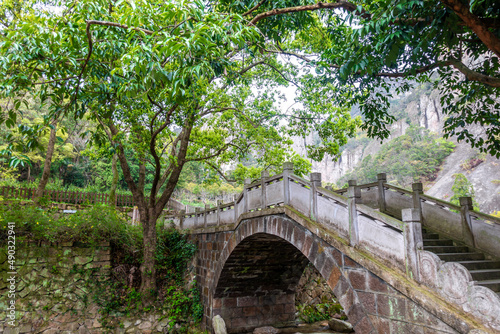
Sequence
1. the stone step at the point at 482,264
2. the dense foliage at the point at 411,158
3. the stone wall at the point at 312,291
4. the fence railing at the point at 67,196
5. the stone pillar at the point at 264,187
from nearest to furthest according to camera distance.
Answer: the stone step at the point at 482,264
the stone pillar at the point at 264,187
the stone wall at the point at 312,291
the fence railing at the point at 67,196
the dense foliage at the point at 411,158

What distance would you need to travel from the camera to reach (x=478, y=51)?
597cm

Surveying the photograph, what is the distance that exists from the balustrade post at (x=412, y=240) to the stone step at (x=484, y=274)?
144cm

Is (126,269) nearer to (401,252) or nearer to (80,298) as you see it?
(80,298)

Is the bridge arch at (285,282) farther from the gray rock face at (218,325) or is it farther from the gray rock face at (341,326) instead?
the gray rock face at (341,326)

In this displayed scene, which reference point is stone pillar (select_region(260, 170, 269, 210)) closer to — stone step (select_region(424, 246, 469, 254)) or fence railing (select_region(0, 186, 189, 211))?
stone step (select_region(424, 246, 469, 254))

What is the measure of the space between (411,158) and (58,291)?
38.1 metres

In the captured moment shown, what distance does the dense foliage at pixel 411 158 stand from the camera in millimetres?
35906

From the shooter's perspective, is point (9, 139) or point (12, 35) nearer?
point (9, 139)

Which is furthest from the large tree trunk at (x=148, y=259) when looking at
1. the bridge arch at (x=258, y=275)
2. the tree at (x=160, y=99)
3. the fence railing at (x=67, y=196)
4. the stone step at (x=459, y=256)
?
the stone step at (x=459, y=256)

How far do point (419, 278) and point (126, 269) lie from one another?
940 centimetres

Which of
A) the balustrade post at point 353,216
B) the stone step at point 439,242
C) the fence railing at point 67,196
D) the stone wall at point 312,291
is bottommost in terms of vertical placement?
the stone wall at point 312,291

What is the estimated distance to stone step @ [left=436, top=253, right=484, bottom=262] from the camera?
5.06 m

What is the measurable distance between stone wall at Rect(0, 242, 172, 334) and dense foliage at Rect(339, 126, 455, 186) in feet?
109

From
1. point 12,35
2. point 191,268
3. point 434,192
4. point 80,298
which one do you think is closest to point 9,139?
point 12,35
